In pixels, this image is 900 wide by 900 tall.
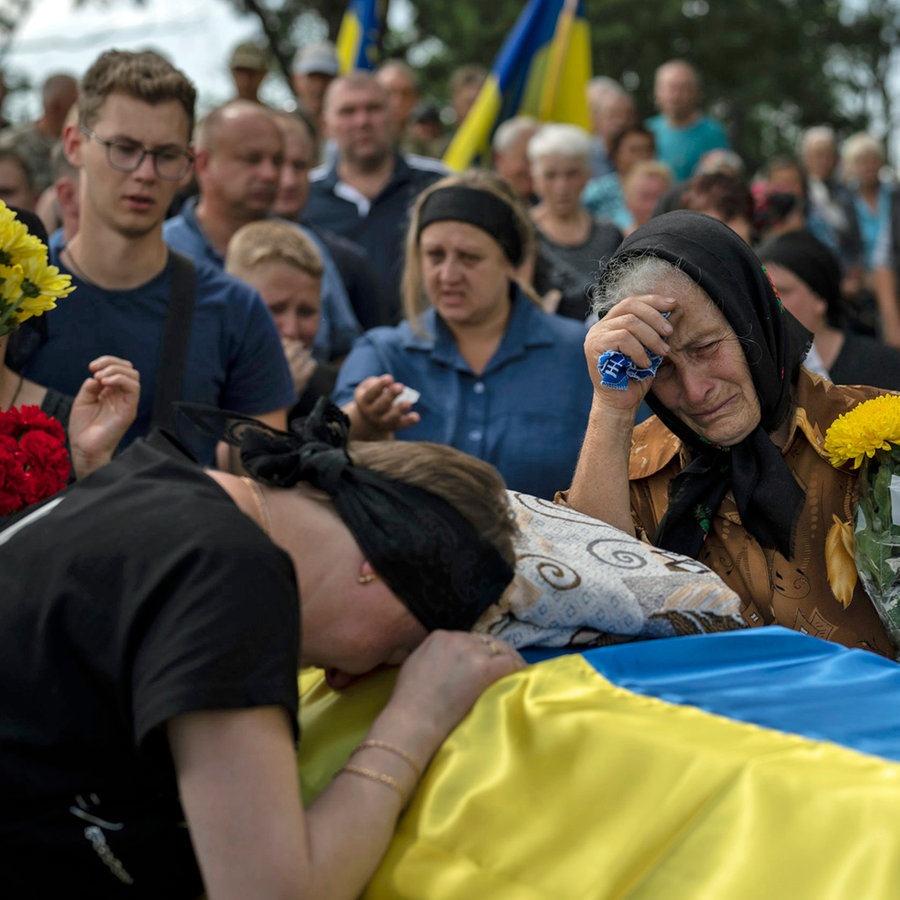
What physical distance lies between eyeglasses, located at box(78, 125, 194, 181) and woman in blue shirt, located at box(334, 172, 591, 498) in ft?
3.11

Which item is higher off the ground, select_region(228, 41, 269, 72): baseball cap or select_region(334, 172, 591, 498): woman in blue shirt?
select_region(228, 41, 269, 72): baseball cap

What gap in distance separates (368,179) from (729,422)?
15.1 ft

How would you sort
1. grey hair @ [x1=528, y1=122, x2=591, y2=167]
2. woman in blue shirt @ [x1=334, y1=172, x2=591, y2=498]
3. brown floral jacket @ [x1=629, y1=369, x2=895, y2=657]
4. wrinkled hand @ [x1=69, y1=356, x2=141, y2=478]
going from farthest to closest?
1. grey hair @ [x1=528, y1=122, x2=591, y2=167]
2. woman in blue shirt @ [x1=334, y1=172, x2=591, y2=498]
3. wrinkled hand @ [x1=69, y1=356, x2=141, y2=478]
4. brown floral jacket @ [x1=629, y1=369, x2=895, y2=657]

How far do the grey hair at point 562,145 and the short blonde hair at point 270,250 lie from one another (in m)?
2.12

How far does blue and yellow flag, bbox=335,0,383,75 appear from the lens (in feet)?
32.7

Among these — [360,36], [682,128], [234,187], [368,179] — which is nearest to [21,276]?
[234,187]

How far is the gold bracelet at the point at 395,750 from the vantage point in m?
2.26

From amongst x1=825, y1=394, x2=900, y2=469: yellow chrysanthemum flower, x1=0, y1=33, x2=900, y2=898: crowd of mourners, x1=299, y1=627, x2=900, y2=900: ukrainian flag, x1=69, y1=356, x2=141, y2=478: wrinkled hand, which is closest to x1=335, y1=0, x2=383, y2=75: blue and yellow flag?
x1=0, y1=33, x2=900, y2=898: crowd of mourners

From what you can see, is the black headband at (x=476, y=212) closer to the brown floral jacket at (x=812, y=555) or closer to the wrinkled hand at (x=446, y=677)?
the brown floral jacket at (x=812, y=555)

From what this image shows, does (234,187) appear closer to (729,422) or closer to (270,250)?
(270,250)

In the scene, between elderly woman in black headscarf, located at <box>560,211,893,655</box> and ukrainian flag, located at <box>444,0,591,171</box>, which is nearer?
elderly woman in black headscarf, located at <box>560,211,893,655</box>

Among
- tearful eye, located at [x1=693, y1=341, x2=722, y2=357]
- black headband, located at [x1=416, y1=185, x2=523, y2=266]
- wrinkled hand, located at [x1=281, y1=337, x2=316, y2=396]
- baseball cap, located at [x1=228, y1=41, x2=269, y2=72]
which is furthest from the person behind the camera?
baseball cap, located at [x1=228, y1=41, x2=269, y2=72]

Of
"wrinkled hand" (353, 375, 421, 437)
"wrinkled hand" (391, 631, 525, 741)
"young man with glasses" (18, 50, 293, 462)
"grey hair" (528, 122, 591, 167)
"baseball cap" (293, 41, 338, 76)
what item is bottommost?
"wrinkled hand" (391, 631, 525, 741)

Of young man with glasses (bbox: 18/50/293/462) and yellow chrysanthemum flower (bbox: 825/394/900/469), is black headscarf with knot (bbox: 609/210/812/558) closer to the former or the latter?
yellow chrysanthemum flower (bbox: 825/394/900/469)
